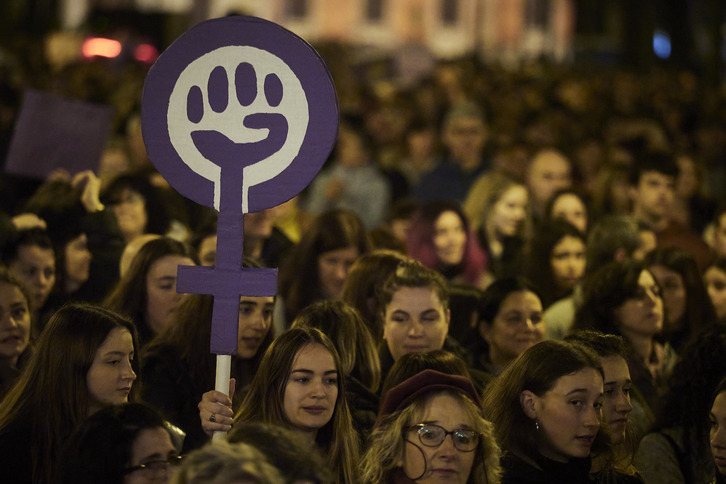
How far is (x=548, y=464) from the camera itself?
4.30 meters

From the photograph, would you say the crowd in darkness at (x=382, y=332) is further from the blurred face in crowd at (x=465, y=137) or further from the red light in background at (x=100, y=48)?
the red light in background at (x=100, y=48)

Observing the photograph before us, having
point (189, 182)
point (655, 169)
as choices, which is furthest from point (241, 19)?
point (655, 169)

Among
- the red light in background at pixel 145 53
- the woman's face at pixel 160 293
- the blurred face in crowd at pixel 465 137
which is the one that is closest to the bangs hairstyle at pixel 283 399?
the woman's face at pixel 160 293

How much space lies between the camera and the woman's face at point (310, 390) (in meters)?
4.32

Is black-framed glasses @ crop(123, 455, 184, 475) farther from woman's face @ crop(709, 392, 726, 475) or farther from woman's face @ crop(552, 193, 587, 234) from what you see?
woman's face @ crop(552, 193, 587, 234)

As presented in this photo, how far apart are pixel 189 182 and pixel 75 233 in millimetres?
2700

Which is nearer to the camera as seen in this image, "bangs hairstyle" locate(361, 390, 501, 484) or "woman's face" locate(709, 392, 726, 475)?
"bangs hairstyle" locate(361, 390, 501, 484)

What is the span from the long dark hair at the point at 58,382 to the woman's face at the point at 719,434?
7.33 feet

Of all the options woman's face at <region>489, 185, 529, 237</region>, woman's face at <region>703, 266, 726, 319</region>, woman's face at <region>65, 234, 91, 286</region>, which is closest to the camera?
woman's face at <region>65, 234, 91, 286</region>

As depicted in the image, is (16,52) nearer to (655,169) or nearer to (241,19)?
(655,169)

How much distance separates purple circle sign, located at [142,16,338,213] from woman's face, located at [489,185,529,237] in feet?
15.2

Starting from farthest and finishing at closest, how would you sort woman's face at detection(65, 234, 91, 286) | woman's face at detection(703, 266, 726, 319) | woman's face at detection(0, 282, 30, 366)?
1. woman's face at detection(703, 266, 726, 319)
2. woman's face at detection(65, 234, 91, 286)
3. woman's face at detection(0, 282, 30, 366)

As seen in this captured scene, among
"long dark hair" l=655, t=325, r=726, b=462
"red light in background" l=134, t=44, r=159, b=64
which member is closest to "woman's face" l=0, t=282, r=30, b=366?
"long dark hair" l=655, t=325, r=726, b=462

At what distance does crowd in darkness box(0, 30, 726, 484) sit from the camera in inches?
160
